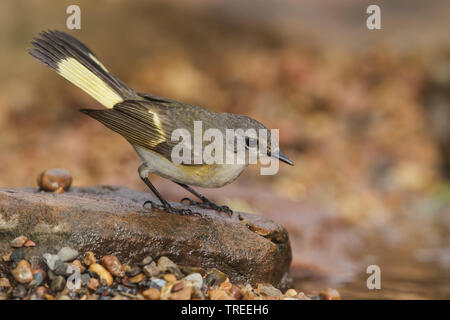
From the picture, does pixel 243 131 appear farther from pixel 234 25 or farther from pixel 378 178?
pixel 234 25

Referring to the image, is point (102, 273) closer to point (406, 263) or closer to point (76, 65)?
point (76, 65)

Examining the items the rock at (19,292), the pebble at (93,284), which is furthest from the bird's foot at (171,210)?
the rock at (19,292)

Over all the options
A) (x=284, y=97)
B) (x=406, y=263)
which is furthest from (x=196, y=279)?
(x=284, y=97)

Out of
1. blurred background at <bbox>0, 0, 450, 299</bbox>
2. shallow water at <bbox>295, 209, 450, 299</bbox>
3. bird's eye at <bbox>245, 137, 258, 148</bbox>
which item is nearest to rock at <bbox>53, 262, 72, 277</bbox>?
bird's eye at <bbox>245, 137, 258, 148</bbox>

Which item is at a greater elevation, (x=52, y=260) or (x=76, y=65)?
(x=76, y=65)

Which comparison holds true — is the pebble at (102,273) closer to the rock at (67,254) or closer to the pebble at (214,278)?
the rock at (67,254)

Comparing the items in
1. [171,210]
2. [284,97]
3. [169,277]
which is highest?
[284,97]

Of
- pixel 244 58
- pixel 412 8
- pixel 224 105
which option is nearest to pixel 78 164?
pixel 224 105
